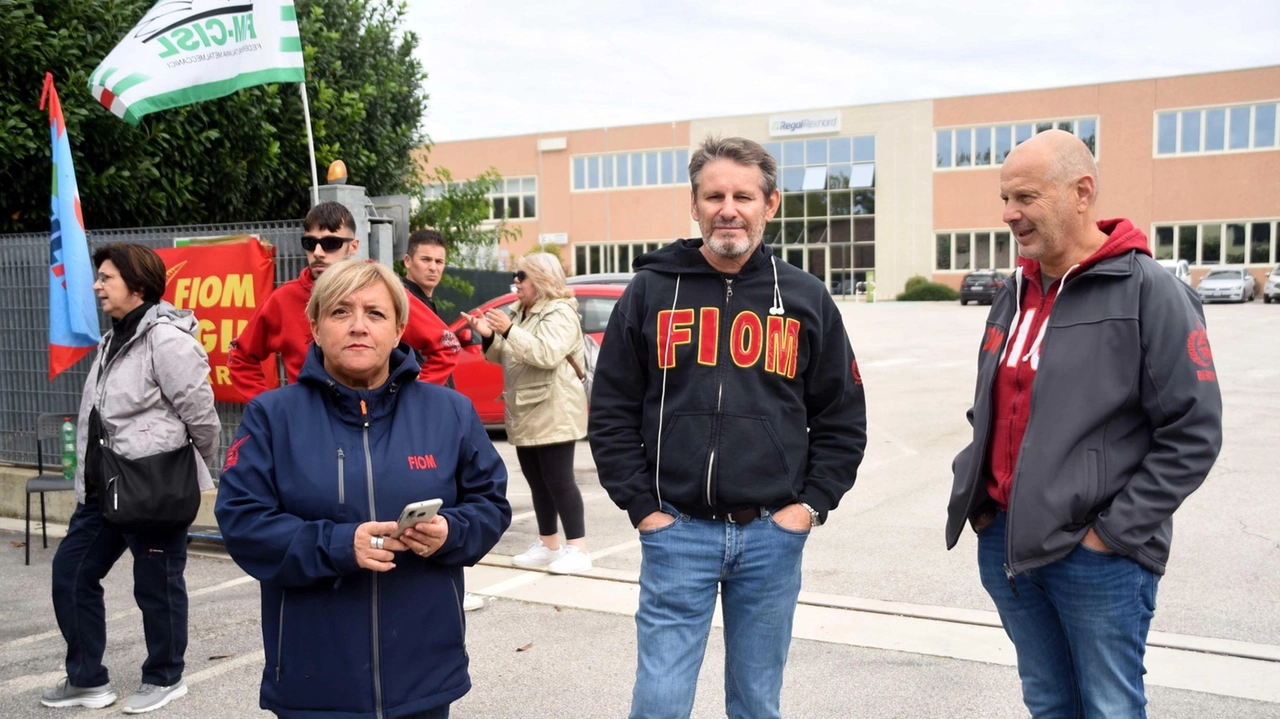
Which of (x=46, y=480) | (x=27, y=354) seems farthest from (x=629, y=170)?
(x=46, y=480)

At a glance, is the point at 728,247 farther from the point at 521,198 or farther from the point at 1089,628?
the point at 521,198

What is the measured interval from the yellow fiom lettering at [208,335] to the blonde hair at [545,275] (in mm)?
2163

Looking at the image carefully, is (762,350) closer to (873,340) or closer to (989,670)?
(989,670)

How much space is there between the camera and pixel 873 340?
25062 mm

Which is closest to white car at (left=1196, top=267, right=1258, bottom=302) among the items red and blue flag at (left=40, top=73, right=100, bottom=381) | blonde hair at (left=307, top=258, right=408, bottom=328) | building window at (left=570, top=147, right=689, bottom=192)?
building window at (left=570, top=147, right=689, bottom=192)

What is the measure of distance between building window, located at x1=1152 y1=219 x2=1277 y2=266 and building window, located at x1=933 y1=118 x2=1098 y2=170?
4.93 metres

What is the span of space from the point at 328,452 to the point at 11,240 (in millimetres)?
6560

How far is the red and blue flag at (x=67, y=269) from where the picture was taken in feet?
19.0

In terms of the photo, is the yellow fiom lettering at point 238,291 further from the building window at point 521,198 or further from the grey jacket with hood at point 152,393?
the building window at point 521,198

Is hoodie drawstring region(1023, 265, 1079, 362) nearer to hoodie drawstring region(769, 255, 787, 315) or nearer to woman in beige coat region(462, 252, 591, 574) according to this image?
hoodie drawstring region(769, 255, 787, 315)

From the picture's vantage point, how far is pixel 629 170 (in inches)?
2098

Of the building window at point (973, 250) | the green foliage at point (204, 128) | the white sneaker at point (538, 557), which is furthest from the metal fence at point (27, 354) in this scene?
the building window at point (973, 250)

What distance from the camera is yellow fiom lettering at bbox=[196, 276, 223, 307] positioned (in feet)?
22.3

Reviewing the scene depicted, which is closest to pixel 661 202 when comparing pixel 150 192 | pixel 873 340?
pixel 873 340
